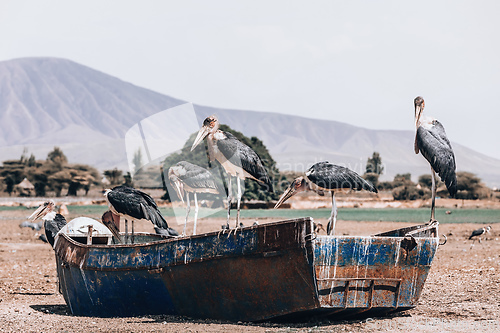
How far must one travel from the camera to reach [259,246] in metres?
9.27

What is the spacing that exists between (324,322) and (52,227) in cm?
697

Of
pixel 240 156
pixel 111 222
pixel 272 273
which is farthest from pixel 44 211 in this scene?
pixel 272 273

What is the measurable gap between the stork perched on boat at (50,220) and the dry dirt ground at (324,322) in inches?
49.5

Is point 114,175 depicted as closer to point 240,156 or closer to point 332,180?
point 332,180

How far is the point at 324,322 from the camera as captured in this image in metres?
10.0

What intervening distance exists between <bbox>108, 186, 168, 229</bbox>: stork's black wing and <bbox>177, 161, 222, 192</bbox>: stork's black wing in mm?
3062

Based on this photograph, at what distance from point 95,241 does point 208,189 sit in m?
2.66

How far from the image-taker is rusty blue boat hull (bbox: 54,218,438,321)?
9195 millimetres

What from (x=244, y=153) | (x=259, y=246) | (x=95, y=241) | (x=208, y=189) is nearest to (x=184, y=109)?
(x=208, y=189)

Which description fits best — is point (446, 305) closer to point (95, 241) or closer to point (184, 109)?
point (95, 241)

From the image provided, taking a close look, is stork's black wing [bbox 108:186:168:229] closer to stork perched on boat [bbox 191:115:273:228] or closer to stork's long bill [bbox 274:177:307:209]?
stork perched on boat [bbox 191:115:273:228]

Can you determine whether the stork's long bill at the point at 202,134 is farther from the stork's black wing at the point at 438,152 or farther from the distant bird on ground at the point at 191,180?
the distant bird on ground at the point at 191,180

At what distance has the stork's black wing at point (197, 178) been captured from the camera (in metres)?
14.8

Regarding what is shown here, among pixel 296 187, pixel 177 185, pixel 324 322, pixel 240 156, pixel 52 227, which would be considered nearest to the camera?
pixel 324 322
